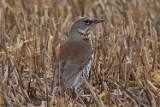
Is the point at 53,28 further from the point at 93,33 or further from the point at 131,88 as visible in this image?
the point at 131,88

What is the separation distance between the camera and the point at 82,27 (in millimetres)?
8188

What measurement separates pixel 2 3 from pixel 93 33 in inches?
93.1

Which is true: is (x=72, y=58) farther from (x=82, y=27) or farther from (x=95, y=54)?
(x=82, y=27)

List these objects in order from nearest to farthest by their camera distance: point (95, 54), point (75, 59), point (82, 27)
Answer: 1. point (75, 59)
2. point (95, 54)
3. point (82, 27)

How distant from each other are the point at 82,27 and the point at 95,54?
54 cm

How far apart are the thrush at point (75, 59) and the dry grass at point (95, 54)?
15 cm

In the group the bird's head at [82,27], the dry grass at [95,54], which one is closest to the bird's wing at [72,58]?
the dry grass at [95,54]

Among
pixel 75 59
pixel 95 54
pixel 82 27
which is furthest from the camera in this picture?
pixel 82 27

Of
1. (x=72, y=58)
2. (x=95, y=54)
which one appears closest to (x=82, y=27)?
(x=95, y=54)

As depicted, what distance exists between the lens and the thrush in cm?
713

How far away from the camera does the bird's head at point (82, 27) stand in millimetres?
8133

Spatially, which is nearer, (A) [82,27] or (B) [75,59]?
(B) [75,59]

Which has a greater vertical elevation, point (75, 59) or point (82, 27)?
point (82, 27)

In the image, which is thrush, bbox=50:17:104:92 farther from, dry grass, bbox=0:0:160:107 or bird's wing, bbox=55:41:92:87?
dry grass, bbox=0:0:160:107
